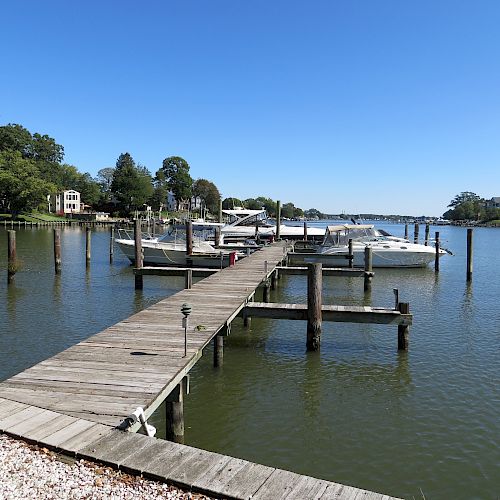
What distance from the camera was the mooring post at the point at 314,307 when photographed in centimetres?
1305

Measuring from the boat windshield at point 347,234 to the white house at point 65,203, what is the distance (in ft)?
299

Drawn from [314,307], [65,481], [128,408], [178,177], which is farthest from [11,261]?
[178,177]

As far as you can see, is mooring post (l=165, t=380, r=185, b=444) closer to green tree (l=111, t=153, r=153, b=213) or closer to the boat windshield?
the boat windshield

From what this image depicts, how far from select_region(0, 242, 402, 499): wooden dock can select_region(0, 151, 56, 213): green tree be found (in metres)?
79.6

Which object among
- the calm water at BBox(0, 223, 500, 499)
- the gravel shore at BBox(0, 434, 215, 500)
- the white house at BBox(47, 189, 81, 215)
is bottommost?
the calm water at BBox(0, 223, 500, 499)

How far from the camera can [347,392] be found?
10.7 m

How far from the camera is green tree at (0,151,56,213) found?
80562 mm

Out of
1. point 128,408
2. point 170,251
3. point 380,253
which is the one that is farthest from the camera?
point 380,253

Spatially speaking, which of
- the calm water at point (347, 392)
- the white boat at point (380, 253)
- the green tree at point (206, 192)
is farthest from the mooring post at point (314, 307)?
the green tree at point (206, 192)

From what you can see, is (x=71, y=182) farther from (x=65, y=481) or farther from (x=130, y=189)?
(x=65, y=481)

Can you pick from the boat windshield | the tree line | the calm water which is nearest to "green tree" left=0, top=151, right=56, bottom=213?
the tree line

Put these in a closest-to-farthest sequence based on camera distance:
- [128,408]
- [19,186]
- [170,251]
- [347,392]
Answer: [128,408], [347,392], [170,251], [19,186]

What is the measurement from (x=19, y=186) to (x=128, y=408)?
277 feet

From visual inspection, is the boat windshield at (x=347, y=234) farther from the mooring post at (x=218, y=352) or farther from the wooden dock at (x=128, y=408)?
the wooden dock at (x=128, y=408)
